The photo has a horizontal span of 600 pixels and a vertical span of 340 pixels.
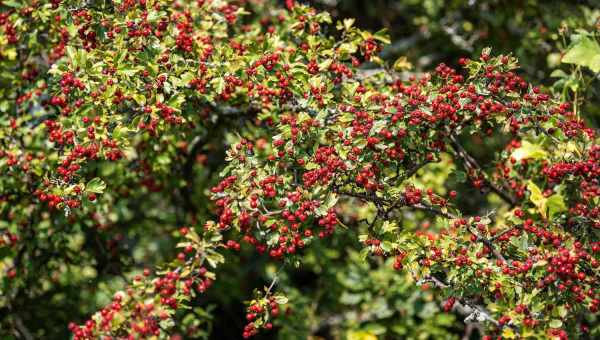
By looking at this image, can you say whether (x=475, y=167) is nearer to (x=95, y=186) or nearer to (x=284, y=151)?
(x=284, y=151)

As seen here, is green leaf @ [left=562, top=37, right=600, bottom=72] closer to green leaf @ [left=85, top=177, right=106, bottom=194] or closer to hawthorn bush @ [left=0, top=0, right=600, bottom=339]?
hawthorn bush @ [left=0, top=0, right=600, bottom=339]

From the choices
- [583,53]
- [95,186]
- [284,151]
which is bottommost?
[95,186]

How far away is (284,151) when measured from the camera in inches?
156

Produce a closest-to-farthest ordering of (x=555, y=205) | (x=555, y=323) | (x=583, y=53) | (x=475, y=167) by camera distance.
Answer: (x=555, y=323) → (x=555, y=205) → (x=583, y=53) → (x=475, y=167)

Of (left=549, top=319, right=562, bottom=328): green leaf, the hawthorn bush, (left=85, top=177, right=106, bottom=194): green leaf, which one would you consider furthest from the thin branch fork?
(left=85, top=177, right=106, bottom=194): green leaf

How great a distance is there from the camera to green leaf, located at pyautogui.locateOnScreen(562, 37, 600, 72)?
4.80 m

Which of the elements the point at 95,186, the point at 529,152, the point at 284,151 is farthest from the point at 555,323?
the point at 95,186

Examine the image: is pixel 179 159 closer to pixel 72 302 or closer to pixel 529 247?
pixel 72 302

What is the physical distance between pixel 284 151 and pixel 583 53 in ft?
7.37

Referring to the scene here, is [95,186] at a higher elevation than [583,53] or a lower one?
lower

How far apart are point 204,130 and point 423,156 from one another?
204cm

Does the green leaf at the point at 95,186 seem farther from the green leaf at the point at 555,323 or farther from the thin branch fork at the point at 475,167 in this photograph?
the green leaf at the point at 555,323

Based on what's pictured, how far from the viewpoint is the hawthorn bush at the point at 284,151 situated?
378 centimetres

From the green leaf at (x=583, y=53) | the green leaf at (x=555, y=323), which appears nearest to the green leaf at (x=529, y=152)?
the green leaf at (x=583, y=53)
